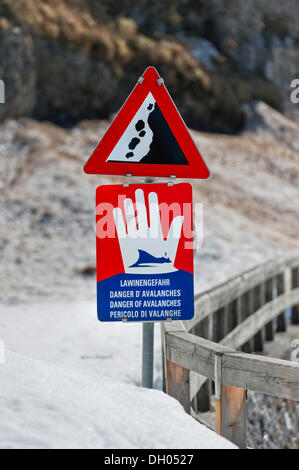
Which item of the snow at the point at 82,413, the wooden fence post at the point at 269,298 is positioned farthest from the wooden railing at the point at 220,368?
the wooden fence post at the point at 269,298

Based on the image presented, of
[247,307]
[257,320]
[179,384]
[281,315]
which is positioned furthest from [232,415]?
[281,315]

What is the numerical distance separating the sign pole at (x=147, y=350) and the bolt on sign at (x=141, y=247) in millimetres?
108

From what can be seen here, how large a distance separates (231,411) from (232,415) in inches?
0.8

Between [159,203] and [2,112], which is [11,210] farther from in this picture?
[159,203]

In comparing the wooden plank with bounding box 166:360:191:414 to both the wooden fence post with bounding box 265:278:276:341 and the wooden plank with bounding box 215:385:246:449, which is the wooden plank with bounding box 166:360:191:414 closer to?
the wooden plank with bounding box 215:385:246:449

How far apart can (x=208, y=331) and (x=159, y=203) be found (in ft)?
8.48

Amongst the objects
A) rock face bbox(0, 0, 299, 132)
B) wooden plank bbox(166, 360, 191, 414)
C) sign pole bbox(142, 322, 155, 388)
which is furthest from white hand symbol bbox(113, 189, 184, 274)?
rock face bbox(0, 0, 299, 132)

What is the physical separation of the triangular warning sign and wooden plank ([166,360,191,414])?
1.23 m

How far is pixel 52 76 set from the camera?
18.7 meters

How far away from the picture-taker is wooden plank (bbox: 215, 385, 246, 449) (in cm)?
305

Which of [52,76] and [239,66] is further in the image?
[239,66]

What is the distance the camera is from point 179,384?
359 cm
